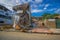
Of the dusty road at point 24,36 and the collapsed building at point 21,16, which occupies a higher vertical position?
the collapsed building at point 21,16

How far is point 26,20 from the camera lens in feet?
5.76

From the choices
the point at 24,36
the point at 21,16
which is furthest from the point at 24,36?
the point at 21,16

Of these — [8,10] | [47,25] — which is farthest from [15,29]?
[47,25]

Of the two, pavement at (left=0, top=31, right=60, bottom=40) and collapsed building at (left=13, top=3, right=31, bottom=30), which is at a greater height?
collapsed building at (left=13, top=3, right=31, bottom=30)

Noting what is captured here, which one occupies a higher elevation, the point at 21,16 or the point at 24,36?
the point at 21,16

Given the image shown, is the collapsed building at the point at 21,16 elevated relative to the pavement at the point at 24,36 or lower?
elevated

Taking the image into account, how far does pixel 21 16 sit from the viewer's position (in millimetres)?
1772

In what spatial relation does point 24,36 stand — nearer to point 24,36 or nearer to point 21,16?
point 24,36

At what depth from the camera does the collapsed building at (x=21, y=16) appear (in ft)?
5.74

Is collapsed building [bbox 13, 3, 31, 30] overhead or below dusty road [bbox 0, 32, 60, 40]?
overhead

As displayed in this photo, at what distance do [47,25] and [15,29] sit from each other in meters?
0.39

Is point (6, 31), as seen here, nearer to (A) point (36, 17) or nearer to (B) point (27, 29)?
(B) point (27, 29)

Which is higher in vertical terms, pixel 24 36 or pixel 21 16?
pixel 21 16

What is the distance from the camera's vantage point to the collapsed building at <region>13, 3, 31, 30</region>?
5.74ft
